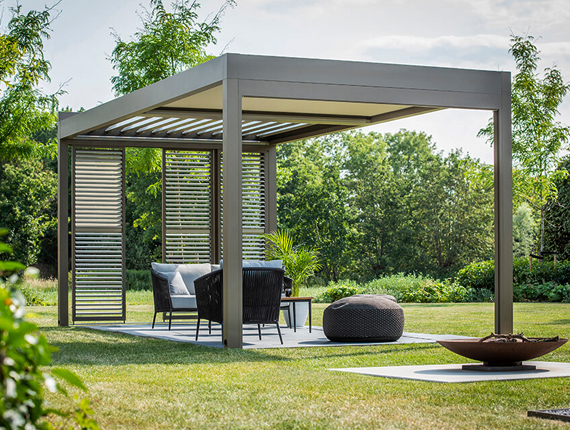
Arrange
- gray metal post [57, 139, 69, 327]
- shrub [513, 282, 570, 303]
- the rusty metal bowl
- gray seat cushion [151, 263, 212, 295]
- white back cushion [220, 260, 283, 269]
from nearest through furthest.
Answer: the rusty metal bowl
white back cushion [220, 260, 283, 269]
gray seat cushion [151, 263, 212, 295]
gray metal post [57, 139, 69, 327]
shrub [513, 282, 570, 303]

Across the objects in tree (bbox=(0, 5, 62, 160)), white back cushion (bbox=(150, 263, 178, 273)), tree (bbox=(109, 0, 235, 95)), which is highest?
tree (bbox=(109, 0, 235, 95))

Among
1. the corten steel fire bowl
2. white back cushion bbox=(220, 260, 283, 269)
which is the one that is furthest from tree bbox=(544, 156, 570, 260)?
the corten steel fire bowl

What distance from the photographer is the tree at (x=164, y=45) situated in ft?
58.4

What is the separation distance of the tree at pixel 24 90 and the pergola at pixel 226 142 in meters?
2.96

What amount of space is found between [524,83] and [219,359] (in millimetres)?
13071

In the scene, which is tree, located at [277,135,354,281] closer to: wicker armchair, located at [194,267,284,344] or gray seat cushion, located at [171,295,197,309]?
gray seat cushion, located at [171,295,197,309]

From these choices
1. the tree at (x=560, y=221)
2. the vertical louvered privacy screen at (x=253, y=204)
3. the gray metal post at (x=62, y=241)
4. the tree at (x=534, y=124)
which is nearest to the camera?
the gray metal post at (x=62, y=241)

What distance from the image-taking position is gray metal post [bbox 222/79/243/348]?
7.46 meters

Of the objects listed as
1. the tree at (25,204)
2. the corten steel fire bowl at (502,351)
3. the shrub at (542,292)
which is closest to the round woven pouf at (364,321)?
the corten steel fire bowl at (502,351)

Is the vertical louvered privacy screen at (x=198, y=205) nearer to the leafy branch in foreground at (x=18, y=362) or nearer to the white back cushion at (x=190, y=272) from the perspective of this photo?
the white back cushion at (x=190, y=272)

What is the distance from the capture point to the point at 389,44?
33344mm

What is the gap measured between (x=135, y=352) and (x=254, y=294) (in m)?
1.35

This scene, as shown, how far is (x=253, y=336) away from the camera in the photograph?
969 cm

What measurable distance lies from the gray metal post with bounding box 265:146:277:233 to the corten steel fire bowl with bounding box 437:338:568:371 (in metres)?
6.97
